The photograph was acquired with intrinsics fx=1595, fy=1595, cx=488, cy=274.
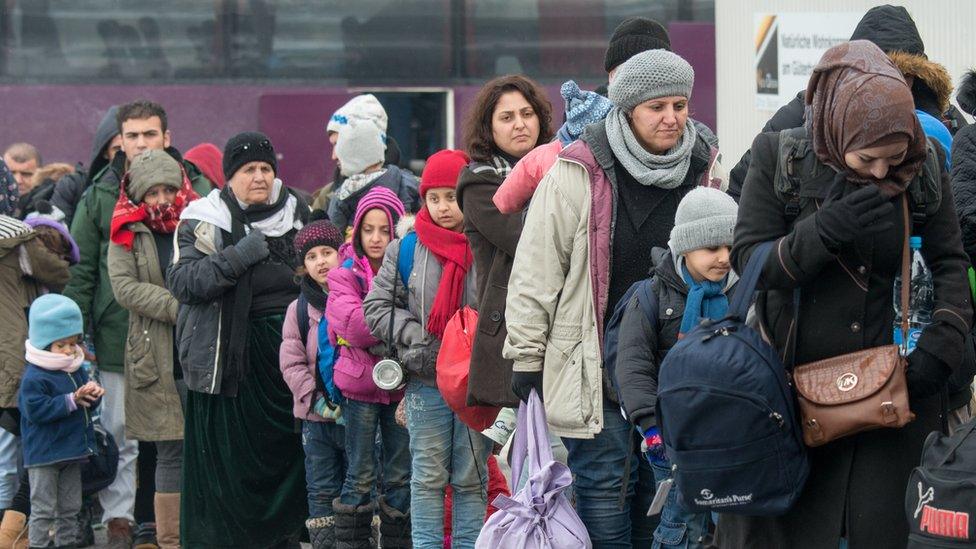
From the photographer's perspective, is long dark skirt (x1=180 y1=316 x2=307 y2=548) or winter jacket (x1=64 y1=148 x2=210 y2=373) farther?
winter jacket (x1=64 y1=148 x2=210 y2=373)

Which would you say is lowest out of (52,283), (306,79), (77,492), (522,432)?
(77,492)

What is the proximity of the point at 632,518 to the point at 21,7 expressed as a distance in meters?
8.25

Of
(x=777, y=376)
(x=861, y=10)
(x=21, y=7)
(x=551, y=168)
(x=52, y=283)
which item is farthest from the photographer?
(x=21, y=7)

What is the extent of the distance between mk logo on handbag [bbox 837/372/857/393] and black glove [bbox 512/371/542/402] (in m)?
1.56

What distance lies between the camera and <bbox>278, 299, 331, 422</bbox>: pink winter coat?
782cm

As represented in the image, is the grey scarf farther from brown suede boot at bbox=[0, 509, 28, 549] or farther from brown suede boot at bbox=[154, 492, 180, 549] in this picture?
brown suede boot at bbox=[0, 509, 28, 549]

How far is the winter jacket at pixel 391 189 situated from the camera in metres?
8.47

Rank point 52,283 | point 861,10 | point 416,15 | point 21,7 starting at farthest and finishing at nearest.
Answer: point 416,15
point 21,7
point 861,10
point 52,283

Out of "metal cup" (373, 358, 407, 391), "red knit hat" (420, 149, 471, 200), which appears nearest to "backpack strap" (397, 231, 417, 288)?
"red knit hat" (420, 149, 471, 200)

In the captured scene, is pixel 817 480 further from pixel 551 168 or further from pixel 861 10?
pixel 861 10

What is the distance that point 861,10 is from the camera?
10.3 m

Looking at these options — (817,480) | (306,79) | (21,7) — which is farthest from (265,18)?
(817,480)

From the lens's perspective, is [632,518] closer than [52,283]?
Yes

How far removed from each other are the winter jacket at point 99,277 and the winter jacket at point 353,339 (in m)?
1.84
